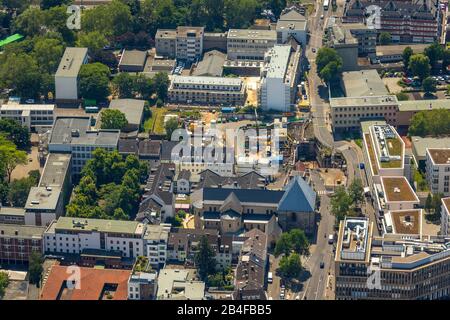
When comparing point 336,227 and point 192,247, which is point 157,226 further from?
point 336,227

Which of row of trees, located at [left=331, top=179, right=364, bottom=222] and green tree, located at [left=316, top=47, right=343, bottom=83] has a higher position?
green tree, located at [left=316, top=47, right=343, bottom=83]

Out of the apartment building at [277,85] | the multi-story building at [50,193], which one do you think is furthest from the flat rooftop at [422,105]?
the multi-story building at [50,193]

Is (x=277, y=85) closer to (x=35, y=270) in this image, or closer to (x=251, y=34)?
(x=251, y=34)

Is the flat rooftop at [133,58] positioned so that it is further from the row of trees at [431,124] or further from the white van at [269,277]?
the white van at [269,277]

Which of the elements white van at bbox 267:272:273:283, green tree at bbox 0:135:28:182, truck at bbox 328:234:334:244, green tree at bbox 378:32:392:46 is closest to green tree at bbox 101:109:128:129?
green tree at bbox 0:135:28:182

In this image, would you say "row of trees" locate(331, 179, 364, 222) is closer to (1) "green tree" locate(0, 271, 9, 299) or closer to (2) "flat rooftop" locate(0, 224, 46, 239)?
(2) "flat rooftop" locate(0, 224, 46, 239)

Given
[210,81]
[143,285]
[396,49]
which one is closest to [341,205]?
[143,285]
